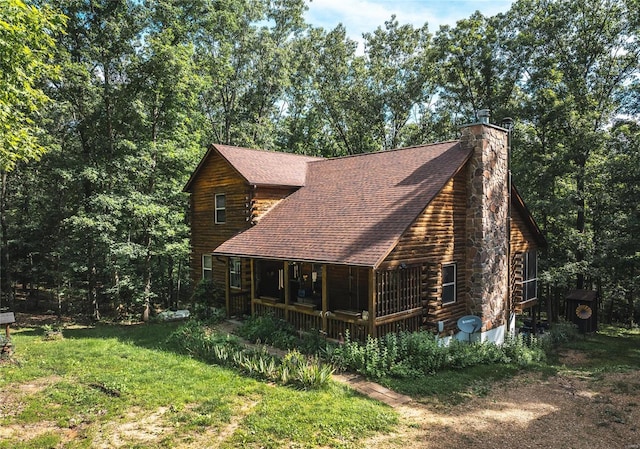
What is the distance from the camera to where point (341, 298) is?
14.7 m

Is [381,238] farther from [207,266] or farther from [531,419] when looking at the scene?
[207,266]

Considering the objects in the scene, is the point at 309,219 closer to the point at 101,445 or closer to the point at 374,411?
the point at 374,411

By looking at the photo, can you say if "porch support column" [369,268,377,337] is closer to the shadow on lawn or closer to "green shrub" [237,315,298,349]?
"green shrub" [237,315,298,349]

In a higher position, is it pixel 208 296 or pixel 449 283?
pixel 449 283

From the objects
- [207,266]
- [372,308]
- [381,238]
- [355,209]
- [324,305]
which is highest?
[355,209]

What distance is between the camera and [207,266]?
18.8 m

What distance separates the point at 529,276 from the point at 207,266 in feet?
46.9

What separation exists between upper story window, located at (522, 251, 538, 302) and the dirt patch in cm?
735

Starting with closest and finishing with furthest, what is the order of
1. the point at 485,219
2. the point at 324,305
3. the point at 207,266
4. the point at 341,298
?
the point at 324,305
the point at 485,219
the point at 341,298
the point at 207,266

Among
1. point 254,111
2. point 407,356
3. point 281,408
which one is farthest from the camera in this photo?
point 254,111

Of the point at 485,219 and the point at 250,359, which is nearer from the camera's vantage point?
the point at 250,359

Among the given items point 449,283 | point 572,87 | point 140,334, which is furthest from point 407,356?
point 572,87

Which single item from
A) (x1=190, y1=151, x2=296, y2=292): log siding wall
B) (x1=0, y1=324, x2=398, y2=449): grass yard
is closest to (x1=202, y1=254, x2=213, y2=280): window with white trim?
(x1=190, y1=151, x2=296, y2=292): log siding wall

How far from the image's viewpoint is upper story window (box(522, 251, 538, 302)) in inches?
672
